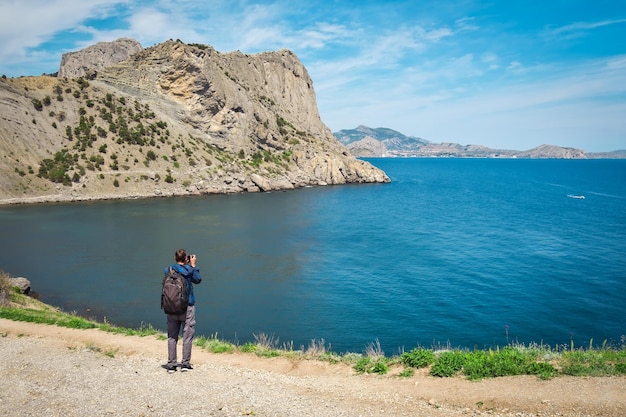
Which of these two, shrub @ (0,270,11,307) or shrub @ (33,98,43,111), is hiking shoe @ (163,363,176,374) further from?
shrub @ (33,98,43,111)

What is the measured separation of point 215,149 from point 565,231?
251ft

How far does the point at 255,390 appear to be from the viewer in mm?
10852

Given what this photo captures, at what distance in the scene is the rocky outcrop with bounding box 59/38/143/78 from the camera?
559 ft

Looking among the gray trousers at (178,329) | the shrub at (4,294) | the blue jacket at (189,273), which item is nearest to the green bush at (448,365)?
the gray trousers at (178,329)

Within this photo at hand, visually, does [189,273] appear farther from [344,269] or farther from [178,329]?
[344,269]

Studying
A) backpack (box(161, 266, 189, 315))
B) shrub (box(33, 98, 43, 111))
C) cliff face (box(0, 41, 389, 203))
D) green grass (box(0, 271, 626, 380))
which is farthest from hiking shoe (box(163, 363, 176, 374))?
shrub (box(33, 98, 43, 111))

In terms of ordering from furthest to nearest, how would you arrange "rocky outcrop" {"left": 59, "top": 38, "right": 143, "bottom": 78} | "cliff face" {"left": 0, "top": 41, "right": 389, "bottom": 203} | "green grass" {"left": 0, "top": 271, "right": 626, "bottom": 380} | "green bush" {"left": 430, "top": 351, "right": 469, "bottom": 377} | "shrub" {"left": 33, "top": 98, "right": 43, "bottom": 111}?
"rocky outcrop" {"left": 59, "top": 38, "right": 143, "bottom": 78}
"shrub" {"left": 33, "top": 98, "right": 43, "bottom": 111}
"cliff face" {"left": 0, "top": 41, "right": 389, "bottom": 203}
"green bush" {"left": 430, "top": 351, "right": 469, "bottom": 377}
"green grass" {"left": 0, "top": 271, "right": 626, "bottom": 380}

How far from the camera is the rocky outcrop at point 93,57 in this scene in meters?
170

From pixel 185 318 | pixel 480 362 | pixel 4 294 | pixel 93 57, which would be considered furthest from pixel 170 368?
pixel 93 57

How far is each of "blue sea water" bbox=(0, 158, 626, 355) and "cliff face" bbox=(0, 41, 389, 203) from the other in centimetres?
1028

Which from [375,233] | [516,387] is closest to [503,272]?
[375,233]

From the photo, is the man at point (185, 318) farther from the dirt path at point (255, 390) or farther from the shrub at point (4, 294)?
the shrub at point (4, 294)

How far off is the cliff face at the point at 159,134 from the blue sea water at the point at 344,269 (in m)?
10.3

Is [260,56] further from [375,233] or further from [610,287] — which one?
[610,287]
